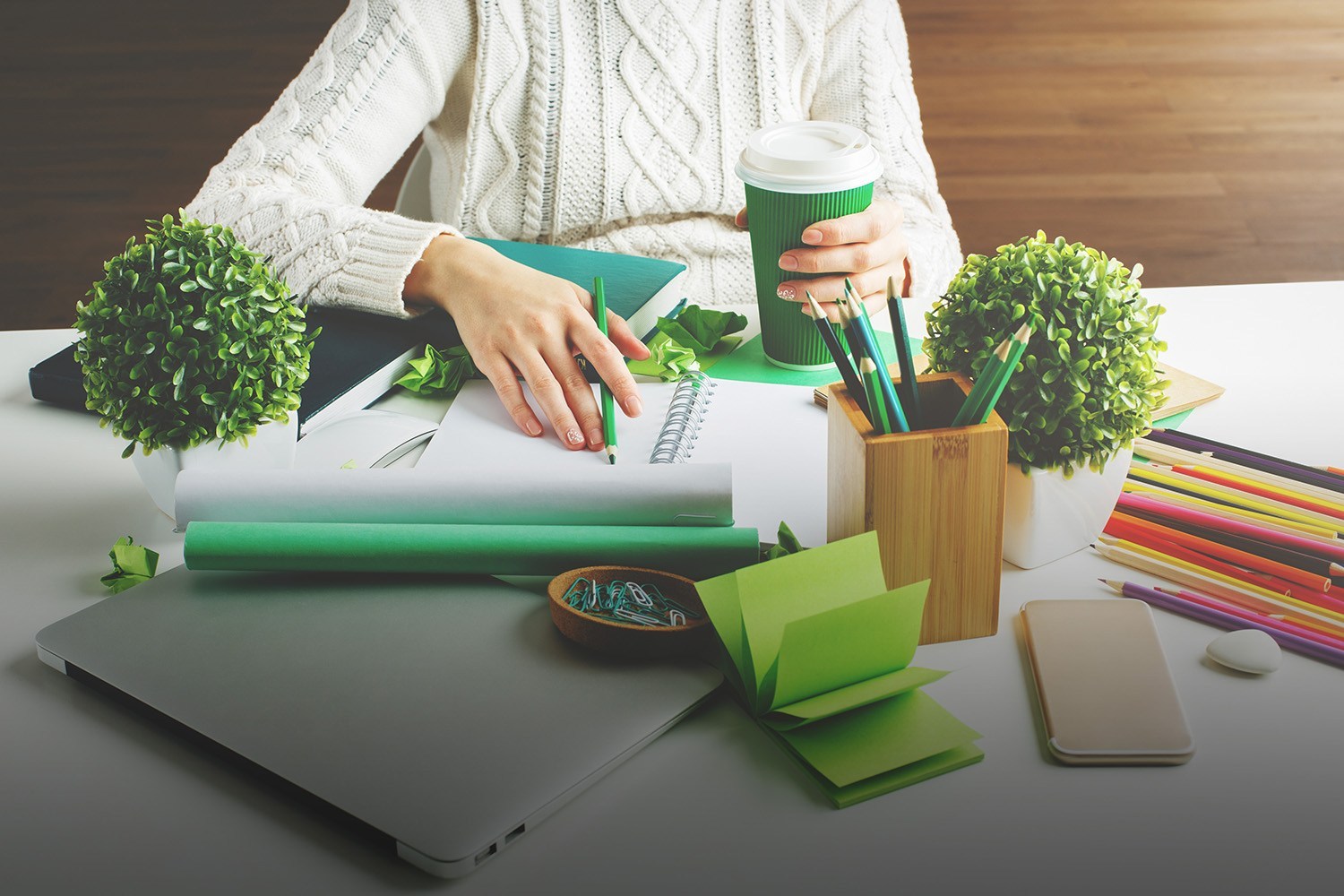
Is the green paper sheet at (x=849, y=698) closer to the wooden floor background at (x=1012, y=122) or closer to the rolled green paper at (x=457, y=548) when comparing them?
the rolled green paper at (x=457, y=548)

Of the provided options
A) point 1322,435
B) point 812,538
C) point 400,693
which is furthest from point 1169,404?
point 400,693

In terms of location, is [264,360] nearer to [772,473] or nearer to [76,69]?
[772,473]

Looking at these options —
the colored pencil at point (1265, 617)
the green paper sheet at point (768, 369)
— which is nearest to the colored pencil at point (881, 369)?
the colored pencil at point (1265, 617)

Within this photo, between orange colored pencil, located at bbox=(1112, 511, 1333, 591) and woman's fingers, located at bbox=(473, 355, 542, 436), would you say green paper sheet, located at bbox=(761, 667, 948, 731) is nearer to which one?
orange colored pencil, located at bbox=(1112, 511, 1333, 591)

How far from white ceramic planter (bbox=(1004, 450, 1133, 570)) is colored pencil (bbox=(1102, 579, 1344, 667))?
38mm

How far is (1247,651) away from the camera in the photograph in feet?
2.14

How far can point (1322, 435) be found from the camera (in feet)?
2.84

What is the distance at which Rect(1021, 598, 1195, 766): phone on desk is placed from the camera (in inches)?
23.0

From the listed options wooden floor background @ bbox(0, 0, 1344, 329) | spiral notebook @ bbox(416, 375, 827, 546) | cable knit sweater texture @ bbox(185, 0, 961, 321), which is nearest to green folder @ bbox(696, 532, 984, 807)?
spiral notebook @ bbox(416, 375, 827, 546)

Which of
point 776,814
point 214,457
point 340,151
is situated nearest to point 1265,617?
point 776,814

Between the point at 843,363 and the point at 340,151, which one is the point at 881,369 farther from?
the point at 340,151

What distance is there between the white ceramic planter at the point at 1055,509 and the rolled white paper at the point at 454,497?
7.3 inches

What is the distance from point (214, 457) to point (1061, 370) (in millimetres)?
550

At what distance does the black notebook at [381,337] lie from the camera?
0.91m
